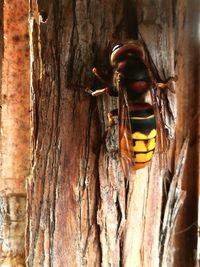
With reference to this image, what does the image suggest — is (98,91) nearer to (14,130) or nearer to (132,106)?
(132,106)

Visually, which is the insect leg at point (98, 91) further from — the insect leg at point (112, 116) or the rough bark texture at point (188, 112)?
the rough bark texture at point (188, 112)

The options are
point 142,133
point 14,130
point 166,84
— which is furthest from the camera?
point 14,130

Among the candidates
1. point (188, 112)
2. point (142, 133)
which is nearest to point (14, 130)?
point (142, 133)

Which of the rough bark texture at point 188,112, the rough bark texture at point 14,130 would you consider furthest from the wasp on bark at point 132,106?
the rough bark texture at point 14,130

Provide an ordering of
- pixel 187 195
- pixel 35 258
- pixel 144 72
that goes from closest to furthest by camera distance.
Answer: pixel 144 72, pixel 35 258, pixel 187 195

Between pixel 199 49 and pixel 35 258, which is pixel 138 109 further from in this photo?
pixel 35 258

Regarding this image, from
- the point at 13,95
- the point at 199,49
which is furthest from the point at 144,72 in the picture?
the point at 13,95
